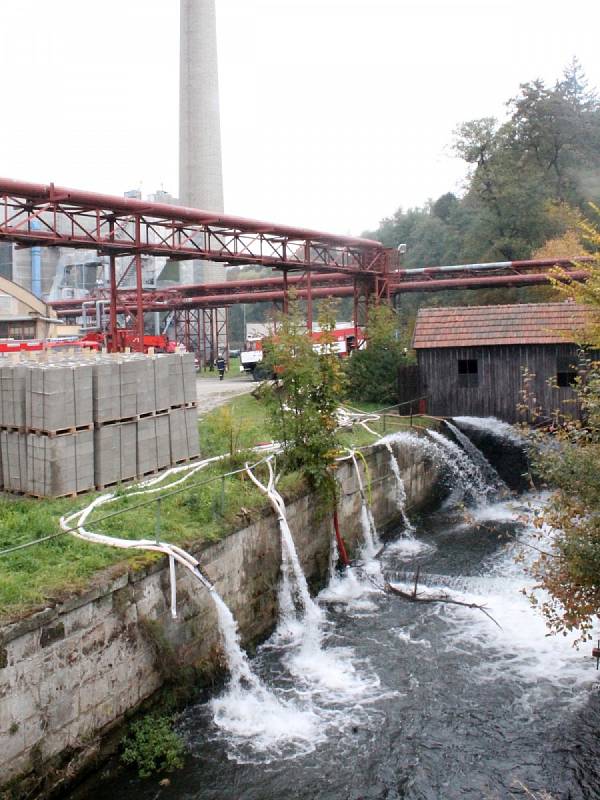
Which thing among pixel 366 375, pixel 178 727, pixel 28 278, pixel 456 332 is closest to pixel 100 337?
pixel 366 375

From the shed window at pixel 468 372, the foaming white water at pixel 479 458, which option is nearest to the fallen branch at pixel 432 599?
the foaming white water at pixel 479 458

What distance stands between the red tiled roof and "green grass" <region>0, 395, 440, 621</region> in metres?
9.94

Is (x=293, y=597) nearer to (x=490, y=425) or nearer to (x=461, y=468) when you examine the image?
(x=461, y=468)

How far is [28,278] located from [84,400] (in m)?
55.1

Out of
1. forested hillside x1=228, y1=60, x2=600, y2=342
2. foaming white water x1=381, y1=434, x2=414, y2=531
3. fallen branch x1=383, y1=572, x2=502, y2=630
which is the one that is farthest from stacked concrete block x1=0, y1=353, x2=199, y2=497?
forested hillside x1=228, y1=60, x2=600, y2=342

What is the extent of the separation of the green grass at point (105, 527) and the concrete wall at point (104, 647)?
22 cm

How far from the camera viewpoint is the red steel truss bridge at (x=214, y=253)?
18391 millimetres

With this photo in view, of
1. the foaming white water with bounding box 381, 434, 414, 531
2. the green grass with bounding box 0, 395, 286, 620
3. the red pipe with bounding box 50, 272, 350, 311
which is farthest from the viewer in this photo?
the red pipe with bounding box 50, 272, 350, 311

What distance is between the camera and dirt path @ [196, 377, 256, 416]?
21302 millimetres

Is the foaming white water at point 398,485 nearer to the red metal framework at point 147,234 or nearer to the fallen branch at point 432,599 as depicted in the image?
the fallen branch at point 432,599

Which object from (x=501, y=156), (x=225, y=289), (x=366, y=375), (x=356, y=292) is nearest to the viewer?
(x=366, y=375)

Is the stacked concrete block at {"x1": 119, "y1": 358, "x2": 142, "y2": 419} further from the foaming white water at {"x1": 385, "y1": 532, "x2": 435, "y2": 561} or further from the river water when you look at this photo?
the foaming white water at {"x1": 385, "y1": 532, "x2": 435, "y2": 561}

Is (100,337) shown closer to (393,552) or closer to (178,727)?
(393,552)

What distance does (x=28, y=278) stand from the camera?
61.2 meters
